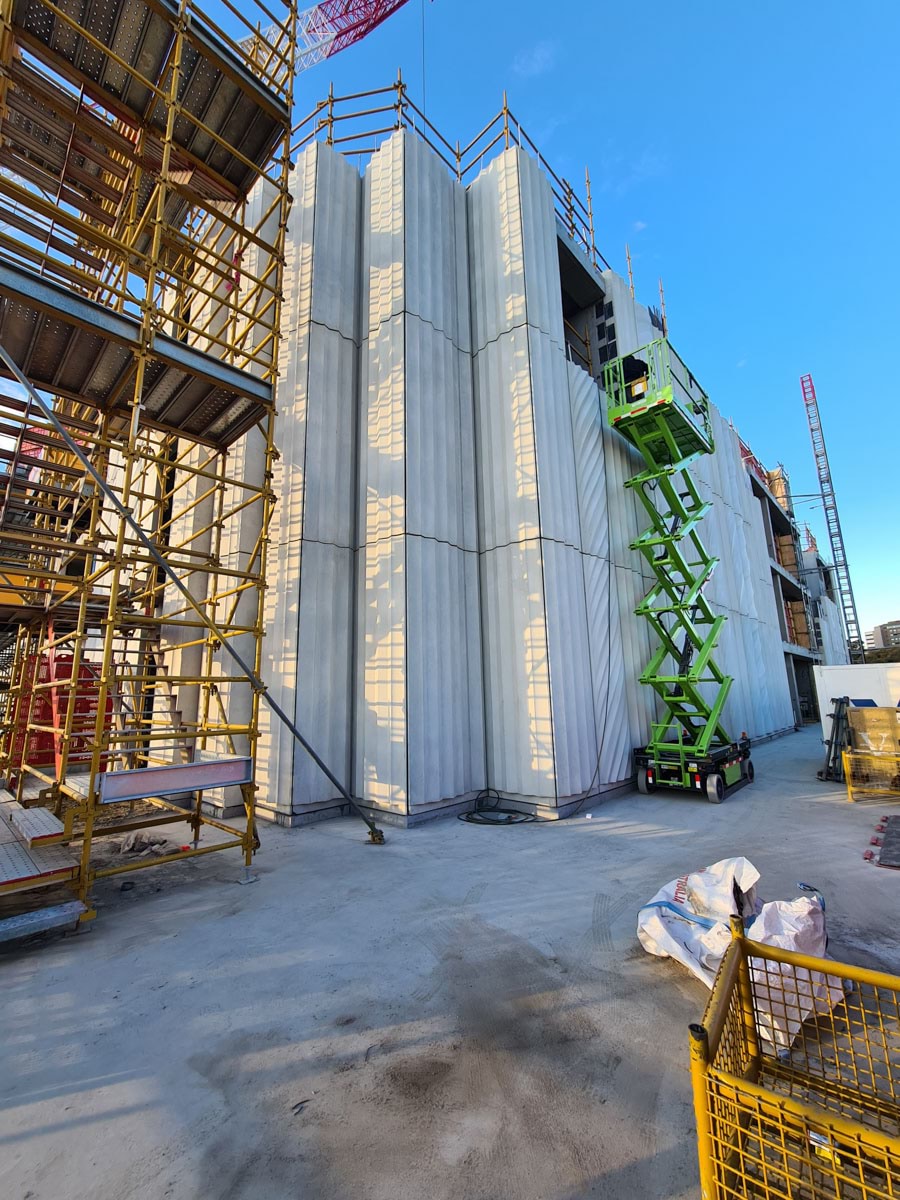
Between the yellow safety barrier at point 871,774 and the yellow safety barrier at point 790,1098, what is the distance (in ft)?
23.9

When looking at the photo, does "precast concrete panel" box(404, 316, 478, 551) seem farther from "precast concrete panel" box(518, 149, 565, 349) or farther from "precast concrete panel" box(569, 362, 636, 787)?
"precast concrete panel" box(569, 362, 636, 787)

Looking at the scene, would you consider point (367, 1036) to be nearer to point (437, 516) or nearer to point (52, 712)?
point (437, 516)

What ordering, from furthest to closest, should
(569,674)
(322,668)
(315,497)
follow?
(315,497)
(569,674)
(322,668)

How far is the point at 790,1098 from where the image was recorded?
1554mm

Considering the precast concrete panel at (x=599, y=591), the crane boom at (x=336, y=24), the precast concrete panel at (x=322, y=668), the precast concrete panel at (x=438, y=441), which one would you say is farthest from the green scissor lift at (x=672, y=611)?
the crane boom at (x=336, y=24)

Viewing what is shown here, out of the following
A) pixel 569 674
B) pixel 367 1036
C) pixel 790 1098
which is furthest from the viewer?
pixel 569 674

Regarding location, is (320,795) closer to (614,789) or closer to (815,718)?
(614,789)

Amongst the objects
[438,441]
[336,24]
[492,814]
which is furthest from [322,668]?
[336,24]

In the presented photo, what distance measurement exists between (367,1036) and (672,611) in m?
9.77

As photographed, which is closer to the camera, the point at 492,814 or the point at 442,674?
the point at 492,814

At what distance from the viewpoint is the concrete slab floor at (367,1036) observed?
2.15m

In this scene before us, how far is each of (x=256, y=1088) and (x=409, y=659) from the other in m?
5.86

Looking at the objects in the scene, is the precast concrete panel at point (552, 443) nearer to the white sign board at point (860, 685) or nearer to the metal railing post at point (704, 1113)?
the metal railing post at point (704, 1113)

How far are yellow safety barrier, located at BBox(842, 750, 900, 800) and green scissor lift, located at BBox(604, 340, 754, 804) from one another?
1.83m
